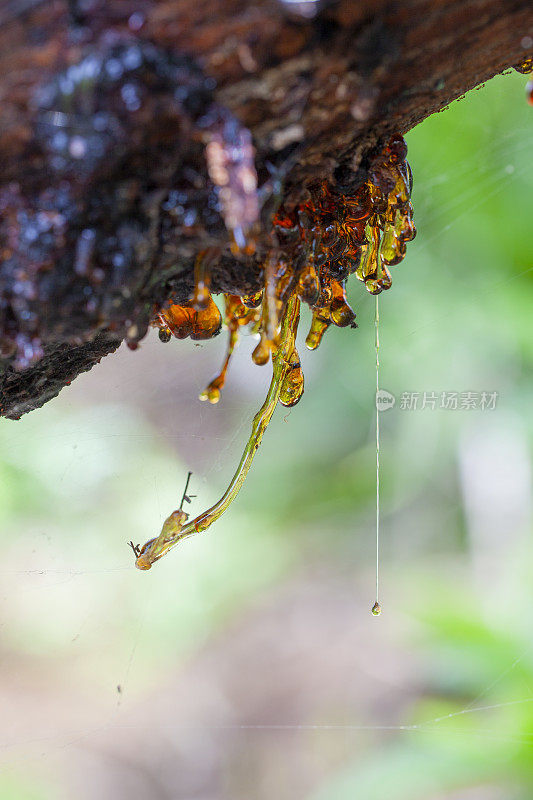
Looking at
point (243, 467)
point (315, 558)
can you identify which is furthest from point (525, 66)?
point (315, 558)

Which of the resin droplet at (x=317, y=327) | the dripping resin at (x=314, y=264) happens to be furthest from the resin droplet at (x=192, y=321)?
the resin droplet at (x=317, y=327)

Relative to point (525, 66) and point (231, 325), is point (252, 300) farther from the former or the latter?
point (525, 66)

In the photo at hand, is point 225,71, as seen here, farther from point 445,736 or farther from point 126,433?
point 445,736

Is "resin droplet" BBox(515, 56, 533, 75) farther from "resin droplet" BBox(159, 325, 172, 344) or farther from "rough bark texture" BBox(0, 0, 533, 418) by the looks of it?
"resin droplet" BBox(159, 325, 172, 344)

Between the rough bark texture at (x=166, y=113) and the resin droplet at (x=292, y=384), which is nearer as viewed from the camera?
the rough bark texture at (x=166, y=113)

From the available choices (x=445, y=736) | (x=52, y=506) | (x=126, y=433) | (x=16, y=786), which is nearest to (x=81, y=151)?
(x=126, y=433)

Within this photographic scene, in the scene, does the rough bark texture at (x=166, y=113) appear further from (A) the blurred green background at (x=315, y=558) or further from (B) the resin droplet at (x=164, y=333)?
(A) the blurred green background at (x=315, y=558)
